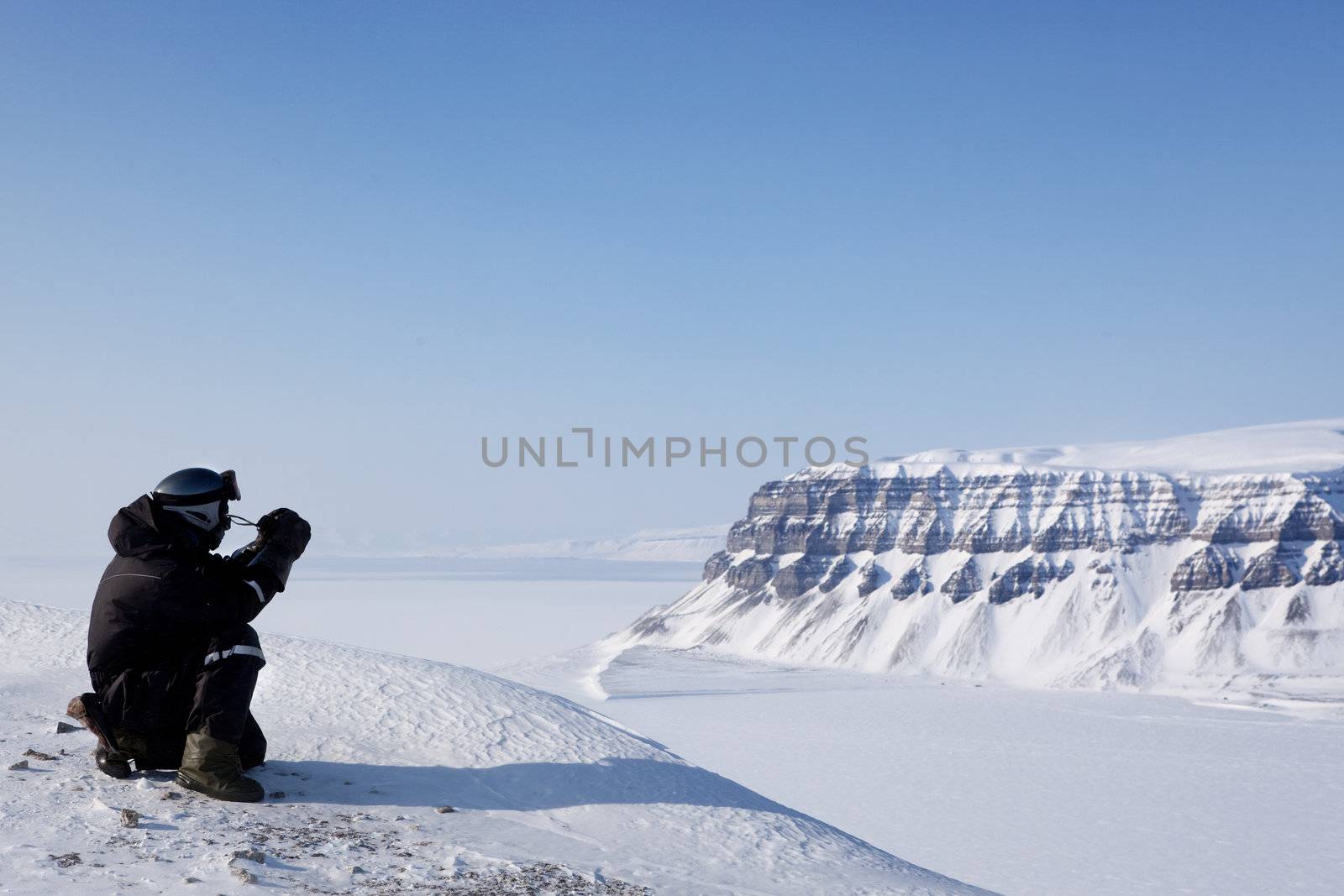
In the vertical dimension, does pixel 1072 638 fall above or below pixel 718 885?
below

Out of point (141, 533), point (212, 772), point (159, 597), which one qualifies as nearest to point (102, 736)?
point (212, 772)

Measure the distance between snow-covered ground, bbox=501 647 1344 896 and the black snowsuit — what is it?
63.3 metres

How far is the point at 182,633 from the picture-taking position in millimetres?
6863

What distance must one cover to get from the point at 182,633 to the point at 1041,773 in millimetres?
111099

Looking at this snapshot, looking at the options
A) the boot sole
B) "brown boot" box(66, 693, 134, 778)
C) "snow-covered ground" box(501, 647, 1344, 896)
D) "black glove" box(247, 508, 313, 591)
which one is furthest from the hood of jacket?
"snow-covered ground" box(501, 647, 1344, 896)

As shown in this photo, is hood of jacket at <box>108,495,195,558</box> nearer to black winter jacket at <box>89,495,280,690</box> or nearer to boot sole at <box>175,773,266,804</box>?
black winter jacket at <box>89,495,280,690</box>

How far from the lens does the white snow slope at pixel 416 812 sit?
19.5 ft

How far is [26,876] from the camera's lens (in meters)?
5.44

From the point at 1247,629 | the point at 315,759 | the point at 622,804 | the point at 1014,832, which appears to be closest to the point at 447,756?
the point at 315,759

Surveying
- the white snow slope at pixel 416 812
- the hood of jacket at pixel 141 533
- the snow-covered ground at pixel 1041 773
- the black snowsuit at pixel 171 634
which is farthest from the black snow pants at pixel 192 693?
the snow-covered ground at pixel 1041 773

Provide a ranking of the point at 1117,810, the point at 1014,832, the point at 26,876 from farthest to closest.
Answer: the point at 1117,810 < the point at 1014,832 < the point at 26,876

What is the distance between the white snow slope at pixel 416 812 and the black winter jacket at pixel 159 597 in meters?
0.86

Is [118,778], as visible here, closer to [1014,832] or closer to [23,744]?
[23,744]

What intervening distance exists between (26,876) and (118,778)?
5.33 ft
